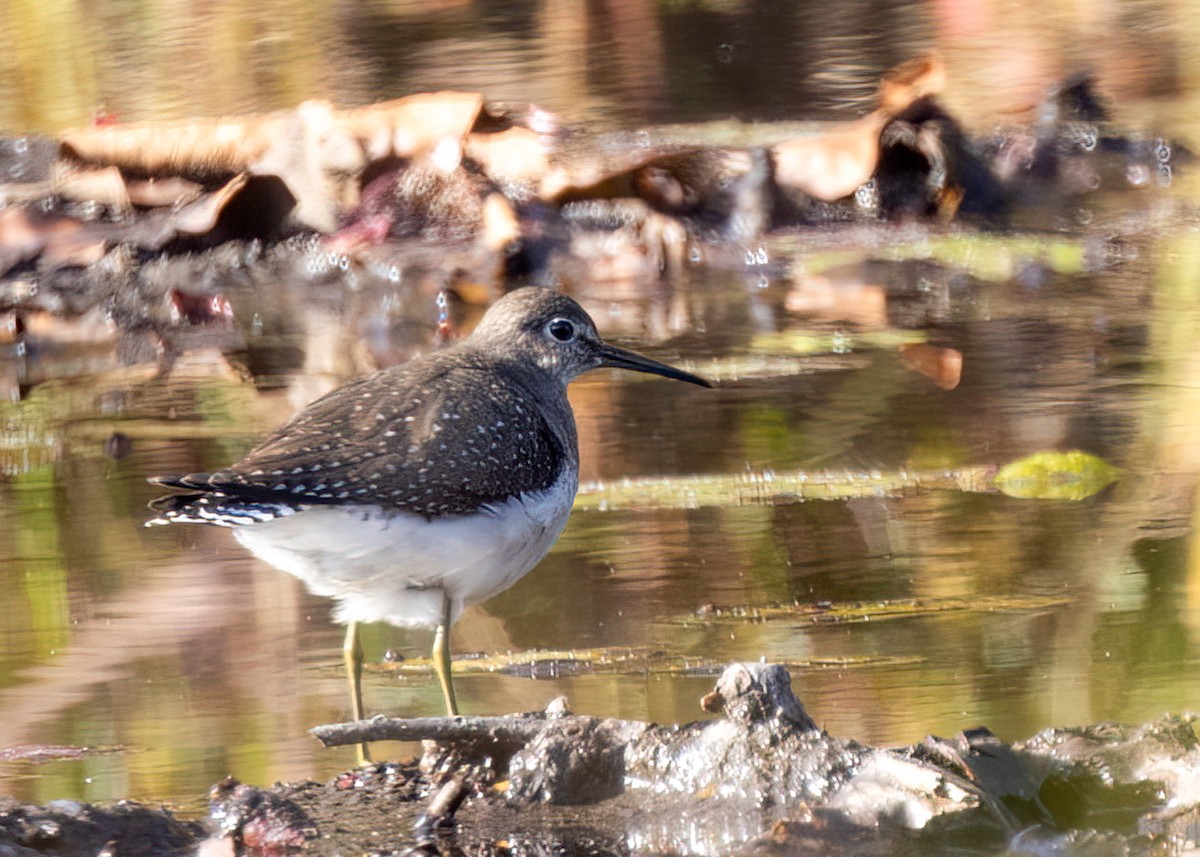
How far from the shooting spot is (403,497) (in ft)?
13.7

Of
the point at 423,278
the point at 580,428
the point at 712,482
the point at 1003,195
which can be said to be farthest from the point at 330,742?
the point at 1003,195

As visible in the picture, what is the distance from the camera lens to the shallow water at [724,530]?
158 inches

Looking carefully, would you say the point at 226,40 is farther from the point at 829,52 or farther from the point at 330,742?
the point at 330,742

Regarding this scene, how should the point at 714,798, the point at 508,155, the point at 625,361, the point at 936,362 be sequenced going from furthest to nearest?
the point at 508,155, the point at 936,362, the point at 625,361, the point at 714,798

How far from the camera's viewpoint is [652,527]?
5.50 meters

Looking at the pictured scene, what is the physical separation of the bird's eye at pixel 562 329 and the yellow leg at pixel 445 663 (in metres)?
1.35

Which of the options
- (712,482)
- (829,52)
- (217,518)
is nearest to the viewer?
(217,518)

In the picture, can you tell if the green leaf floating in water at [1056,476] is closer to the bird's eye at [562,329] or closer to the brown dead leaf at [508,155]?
the bird's eye at [562,329]

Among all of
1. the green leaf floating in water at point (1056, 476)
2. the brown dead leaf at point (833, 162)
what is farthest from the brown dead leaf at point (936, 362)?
the brown dead leaf at point (833, 162)

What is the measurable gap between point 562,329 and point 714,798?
7.74ft

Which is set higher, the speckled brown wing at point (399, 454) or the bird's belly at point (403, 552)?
the speckled brown wing at point (399, 454)

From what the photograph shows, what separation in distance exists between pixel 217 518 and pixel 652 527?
1.86 metres

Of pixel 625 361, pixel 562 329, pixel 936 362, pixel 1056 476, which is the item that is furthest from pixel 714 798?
pixel 936 362

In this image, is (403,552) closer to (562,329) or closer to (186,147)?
(562,329)
